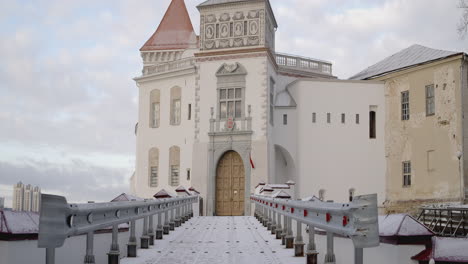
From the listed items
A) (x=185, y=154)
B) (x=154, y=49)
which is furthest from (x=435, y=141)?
(x=154, y=49)

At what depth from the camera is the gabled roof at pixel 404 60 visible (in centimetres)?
3732

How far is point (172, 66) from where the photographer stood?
1609 inches

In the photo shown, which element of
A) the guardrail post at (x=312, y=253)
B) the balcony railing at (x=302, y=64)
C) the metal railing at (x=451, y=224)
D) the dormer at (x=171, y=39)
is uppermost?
the dormer at (x=171, y=39)

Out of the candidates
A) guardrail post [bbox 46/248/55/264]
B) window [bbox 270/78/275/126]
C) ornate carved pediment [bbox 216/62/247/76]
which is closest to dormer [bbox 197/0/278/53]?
ornate carved pediment [bbox 216/62/247/76]

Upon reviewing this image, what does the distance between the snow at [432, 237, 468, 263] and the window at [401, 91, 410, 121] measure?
3334 cm

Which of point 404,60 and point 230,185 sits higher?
point 404,60

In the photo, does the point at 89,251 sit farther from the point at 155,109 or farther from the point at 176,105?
the point at 155,109

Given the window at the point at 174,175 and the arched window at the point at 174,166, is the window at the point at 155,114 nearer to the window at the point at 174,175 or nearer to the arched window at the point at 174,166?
the arched window at the point at 174,166

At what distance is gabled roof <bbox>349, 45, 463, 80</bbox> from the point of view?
3732 cm

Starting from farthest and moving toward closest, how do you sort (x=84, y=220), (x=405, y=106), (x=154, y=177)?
1. (x=154, y=177)
2. (x=405, y=106)
3. (x=84, y=220)

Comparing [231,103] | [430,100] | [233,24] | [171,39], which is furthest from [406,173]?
[171,39]

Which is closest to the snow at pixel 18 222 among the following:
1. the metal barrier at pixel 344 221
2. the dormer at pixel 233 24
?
the metal barrier at pixel 344 221

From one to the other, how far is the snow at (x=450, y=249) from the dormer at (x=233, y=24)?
3116 centimetres

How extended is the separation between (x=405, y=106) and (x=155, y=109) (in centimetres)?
1588
